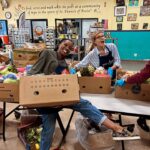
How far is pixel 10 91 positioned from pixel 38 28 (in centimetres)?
491

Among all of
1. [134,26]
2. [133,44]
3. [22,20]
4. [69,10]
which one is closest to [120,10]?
[134,26]

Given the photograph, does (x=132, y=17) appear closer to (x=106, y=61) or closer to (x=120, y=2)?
(x=120, y=2)

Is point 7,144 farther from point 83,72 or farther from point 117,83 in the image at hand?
point 117,83

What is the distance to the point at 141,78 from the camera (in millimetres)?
1908

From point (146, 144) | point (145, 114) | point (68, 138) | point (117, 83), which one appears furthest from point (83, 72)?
point (146, 144)

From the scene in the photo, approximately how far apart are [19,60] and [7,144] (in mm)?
1586

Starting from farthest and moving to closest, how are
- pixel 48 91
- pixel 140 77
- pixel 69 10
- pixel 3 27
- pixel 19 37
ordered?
pixel 3 27 < pixel 69 10 < pixel 19 37 < pixel 140 77 < pixel 48 91

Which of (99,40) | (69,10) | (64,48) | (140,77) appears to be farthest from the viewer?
(69,10)

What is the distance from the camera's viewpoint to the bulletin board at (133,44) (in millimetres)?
5398

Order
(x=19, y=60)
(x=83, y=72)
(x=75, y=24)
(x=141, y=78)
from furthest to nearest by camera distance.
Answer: (x=75, y=24) → (x=19, y=60) → (x=83, y=72) → (x=141, y=78)

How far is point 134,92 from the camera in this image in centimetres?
199

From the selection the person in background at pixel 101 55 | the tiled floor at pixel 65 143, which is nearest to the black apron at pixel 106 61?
the person in background at pixel 101 55

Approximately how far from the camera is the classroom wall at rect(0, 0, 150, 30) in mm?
5725

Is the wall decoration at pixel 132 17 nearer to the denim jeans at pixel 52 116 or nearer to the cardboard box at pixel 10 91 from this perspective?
the denim jeans at pixel 52 116
